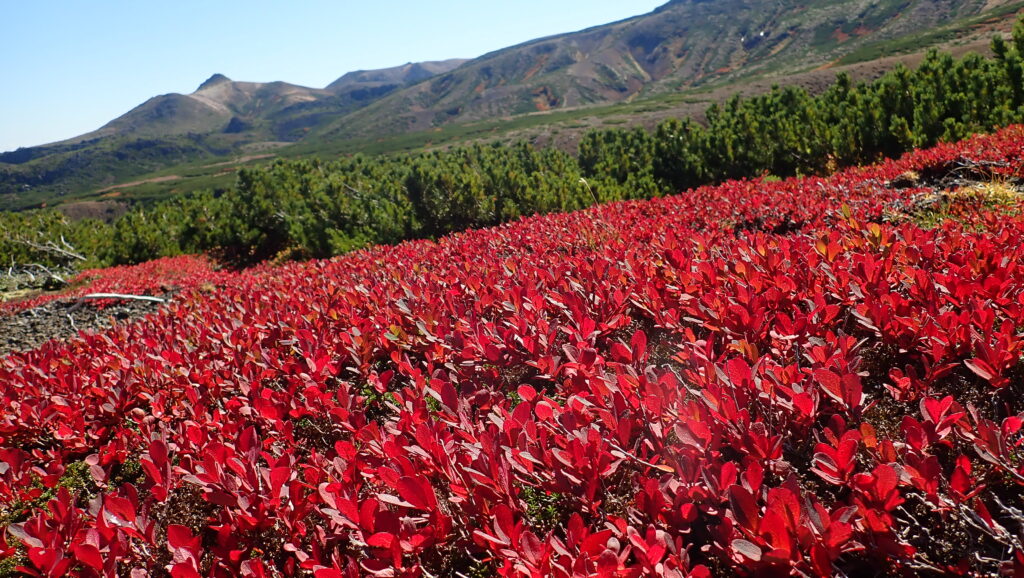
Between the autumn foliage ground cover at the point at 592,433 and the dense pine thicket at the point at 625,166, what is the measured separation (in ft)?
14.9

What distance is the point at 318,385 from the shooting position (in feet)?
8.11

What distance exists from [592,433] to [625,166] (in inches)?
484

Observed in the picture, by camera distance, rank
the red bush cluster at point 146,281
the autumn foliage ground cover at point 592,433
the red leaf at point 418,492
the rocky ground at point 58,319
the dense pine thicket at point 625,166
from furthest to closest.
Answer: the red bush cluster at point 146,281 → the dense pine thicket at point 625,166 → the rocky ground at point 58,319 → the red leaf at point 418,492 → the autumn foliage ground cover at point 592,433

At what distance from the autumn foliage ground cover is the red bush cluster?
700 cm

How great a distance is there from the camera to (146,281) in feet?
35.0

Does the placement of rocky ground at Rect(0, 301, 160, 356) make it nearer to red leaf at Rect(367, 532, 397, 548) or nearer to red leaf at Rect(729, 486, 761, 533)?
red leaf at Rect(367, 532, 397, 548)

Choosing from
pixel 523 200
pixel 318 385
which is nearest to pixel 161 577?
pixel 318 385

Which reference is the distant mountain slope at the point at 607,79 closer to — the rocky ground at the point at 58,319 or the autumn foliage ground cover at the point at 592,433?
the rocky ground at the point at 58,319

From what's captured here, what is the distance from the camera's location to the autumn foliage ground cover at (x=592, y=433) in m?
1.23

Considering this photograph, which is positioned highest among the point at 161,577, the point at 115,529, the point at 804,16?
the point at 804,16

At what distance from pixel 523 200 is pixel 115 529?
995 cm

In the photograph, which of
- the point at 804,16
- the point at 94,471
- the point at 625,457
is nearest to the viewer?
the point at 625,457

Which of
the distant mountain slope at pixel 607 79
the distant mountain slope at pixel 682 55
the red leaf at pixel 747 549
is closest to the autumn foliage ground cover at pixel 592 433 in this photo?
the red leaf at pixel 747 549

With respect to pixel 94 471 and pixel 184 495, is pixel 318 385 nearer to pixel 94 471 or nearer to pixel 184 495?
pixel 184 495
